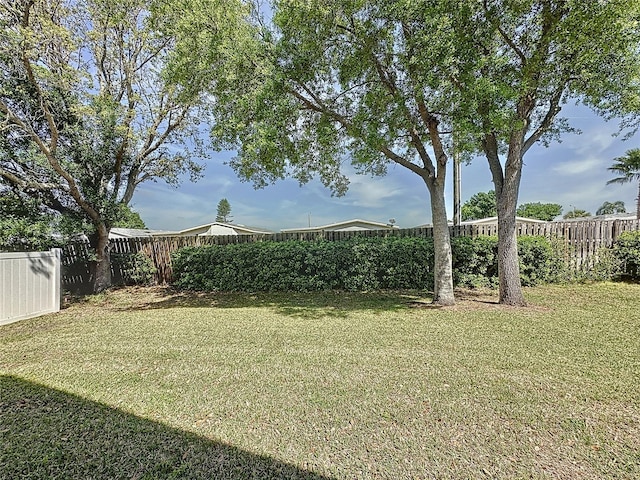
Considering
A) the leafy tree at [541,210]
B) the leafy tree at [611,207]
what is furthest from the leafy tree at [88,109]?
the leafy tree at [611,207]

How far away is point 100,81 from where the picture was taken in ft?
27.9

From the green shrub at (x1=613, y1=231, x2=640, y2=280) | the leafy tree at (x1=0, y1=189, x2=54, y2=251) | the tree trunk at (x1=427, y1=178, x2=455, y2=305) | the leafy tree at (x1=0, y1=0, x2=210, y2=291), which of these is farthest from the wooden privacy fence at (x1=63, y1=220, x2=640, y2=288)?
the tree trunk at (x1=427, y1=178, x2=455, y2=305)

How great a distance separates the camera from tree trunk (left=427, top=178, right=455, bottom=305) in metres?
6.08

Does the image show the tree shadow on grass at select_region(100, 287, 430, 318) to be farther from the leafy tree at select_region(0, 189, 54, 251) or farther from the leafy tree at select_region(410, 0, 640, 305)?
the leafy tree at select_region(410, 0, 640, 305)

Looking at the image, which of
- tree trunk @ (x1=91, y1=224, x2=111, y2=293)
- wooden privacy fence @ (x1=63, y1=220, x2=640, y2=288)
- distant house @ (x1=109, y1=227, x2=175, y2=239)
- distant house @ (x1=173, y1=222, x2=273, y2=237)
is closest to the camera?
wooden privacy fence @ (x1=63, y1=220, x2=640, y2=288)

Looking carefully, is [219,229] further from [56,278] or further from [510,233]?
[510,233]

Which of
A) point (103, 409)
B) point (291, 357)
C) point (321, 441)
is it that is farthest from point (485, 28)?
point (103, 409)

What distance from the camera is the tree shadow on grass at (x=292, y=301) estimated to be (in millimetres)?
6004

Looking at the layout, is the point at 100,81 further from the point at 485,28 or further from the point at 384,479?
the point at 384,479

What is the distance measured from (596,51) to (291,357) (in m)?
6.03

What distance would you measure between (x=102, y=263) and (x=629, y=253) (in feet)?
45.6

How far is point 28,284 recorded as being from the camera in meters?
5.96

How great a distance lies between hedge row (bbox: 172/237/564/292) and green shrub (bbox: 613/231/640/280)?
150 cm

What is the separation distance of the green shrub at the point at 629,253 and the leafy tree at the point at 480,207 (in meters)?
30.1
